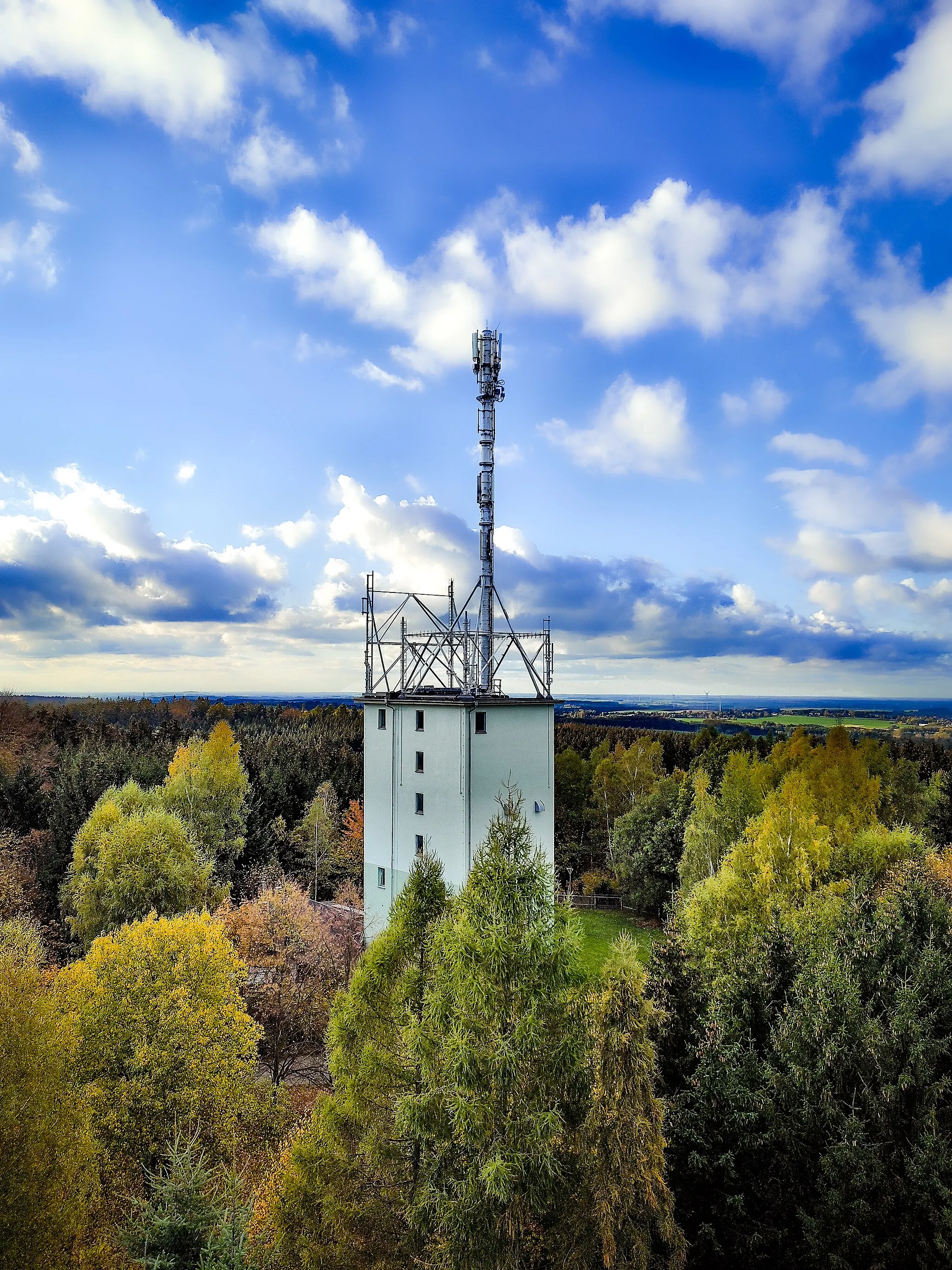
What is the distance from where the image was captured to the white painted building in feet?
88.8

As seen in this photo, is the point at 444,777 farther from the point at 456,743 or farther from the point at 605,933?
the point at 605,933

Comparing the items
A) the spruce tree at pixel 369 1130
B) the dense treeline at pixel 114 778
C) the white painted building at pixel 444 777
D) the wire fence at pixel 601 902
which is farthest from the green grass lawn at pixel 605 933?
the spruce tree at pixel 369 1130

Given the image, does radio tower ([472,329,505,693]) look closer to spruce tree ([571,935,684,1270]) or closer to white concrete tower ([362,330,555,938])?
white concrete tower ([362,330,555,938])

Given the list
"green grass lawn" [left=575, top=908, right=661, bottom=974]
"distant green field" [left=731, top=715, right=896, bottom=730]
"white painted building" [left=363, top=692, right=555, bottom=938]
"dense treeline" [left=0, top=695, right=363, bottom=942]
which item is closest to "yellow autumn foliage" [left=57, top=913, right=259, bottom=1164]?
"white painted building" [left=363, top=692, right=555, bottom=938]

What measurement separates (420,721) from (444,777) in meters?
2.53

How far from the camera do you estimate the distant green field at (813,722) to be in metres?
79.4

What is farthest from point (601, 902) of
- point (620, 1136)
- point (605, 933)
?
point (620, 1136)

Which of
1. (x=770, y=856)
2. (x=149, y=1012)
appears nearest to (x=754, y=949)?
(x=770, y=856)

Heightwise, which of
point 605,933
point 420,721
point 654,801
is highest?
point 420,721

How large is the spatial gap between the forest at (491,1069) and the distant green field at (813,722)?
4005 centimetres

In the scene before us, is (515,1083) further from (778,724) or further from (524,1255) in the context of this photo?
(778,724)

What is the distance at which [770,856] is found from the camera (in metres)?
27.4

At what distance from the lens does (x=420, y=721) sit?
2878 cm

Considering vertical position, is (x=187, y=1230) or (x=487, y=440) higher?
(x=487, y=440)
